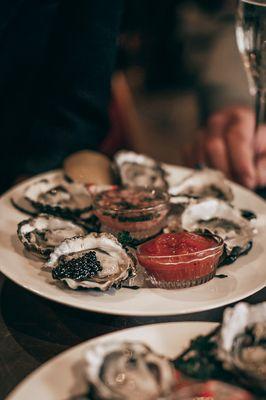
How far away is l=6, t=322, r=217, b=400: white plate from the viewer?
720mm

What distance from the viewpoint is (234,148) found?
5.41 feet

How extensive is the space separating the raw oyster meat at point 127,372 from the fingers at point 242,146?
2.79ft

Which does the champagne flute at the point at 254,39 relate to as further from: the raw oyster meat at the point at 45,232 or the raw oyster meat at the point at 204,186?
the raw oyster meat at the point at 45,232

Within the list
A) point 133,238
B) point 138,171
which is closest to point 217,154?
point 138,171

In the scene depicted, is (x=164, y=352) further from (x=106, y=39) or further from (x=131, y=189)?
(x=106, y=39)

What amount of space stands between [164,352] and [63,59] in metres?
1.01

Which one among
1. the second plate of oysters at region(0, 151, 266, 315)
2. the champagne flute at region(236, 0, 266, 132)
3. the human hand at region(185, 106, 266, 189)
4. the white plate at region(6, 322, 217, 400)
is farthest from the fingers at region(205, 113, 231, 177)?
the white plate at region(6, 322, 217, 400)

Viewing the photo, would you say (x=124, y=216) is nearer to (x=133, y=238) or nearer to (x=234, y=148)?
(x=133, y=238)

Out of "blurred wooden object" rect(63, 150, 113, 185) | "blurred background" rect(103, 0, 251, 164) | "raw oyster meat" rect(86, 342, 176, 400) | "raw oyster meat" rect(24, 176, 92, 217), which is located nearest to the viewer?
"raw oyster meat" rect(86, 342, 176, 400)

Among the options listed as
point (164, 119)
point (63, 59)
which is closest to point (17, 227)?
point (63, 59)

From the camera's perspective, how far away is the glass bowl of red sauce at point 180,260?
0.95 metres

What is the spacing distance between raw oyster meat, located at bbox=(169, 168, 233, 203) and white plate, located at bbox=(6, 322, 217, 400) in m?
0.49

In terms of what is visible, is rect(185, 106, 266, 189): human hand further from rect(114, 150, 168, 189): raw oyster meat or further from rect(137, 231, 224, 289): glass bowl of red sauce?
rect(137, 231, 224, 289): glass bowl of red sauce

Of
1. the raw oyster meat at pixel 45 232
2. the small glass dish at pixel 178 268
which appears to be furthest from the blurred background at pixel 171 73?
the small glass dish at pixel 178 268
